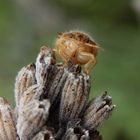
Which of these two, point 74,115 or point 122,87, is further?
point 122,87

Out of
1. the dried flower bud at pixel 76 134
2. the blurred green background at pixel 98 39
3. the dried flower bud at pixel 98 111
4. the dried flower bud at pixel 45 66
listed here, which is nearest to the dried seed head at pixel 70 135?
the dried flower bud at pixel 76 134

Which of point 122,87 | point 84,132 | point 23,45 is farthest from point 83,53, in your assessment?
point 23,45

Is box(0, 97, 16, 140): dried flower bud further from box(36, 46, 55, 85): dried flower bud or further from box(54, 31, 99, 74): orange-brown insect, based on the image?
box(54, 31, 99, 74): orange-brown insect

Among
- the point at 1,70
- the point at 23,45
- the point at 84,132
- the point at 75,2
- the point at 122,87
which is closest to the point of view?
the point at 84,132

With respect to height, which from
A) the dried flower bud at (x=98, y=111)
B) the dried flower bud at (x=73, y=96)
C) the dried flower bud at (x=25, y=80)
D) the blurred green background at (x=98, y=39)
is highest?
the blurred green background at (x=98, y=39)

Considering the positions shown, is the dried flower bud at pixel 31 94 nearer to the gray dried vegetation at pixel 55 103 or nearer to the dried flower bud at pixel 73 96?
the gray dried vegetation at pixel 55 103

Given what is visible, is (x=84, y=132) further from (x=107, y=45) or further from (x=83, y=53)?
(x=107, y=45)
